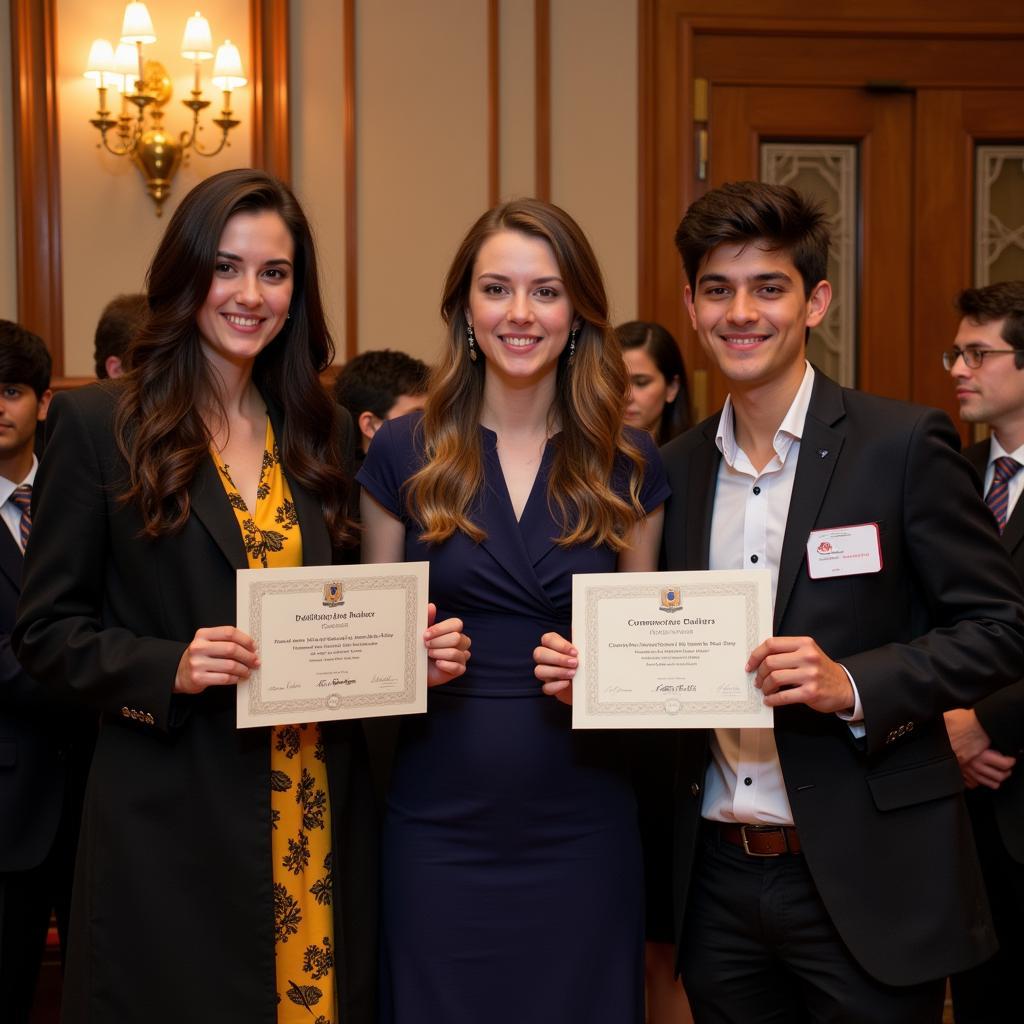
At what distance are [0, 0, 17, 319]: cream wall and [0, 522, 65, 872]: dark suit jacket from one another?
2.43 metres

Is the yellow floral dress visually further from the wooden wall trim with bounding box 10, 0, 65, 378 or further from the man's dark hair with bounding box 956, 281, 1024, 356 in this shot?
the wooden wall trim with bounding box 10, 0, 65, 378

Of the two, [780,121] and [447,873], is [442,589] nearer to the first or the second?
[447,873]

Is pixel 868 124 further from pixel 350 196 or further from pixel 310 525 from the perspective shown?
pixel 310 525

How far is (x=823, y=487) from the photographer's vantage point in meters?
2.12

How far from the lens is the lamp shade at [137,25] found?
455 cm

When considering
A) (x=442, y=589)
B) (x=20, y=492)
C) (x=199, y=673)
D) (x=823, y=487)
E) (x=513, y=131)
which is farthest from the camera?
(x=513, y=131)

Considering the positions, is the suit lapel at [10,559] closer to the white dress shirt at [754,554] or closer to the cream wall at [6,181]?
the white dress shirt at [754,554]

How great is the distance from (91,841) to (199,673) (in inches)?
14.7

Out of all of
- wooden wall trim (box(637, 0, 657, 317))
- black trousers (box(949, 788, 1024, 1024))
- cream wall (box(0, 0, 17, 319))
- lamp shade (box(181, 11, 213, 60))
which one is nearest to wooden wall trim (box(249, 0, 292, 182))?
lamp shade (box(181, 11, 213, 60))

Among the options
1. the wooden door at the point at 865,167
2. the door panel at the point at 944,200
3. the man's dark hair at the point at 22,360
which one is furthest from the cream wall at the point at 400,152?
the man's dark hair at the point at 22,360

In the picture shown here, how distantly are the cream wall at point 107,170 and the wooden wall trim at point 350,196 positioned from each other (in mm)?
384

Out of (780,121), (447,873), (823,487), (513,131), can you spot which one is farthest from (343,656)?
(780,121)

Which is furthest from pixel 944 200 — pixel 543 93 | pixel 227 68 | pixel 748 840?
pixel 748 840

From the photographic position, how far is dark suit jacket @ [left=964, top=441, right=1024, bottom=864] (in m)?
2.84
